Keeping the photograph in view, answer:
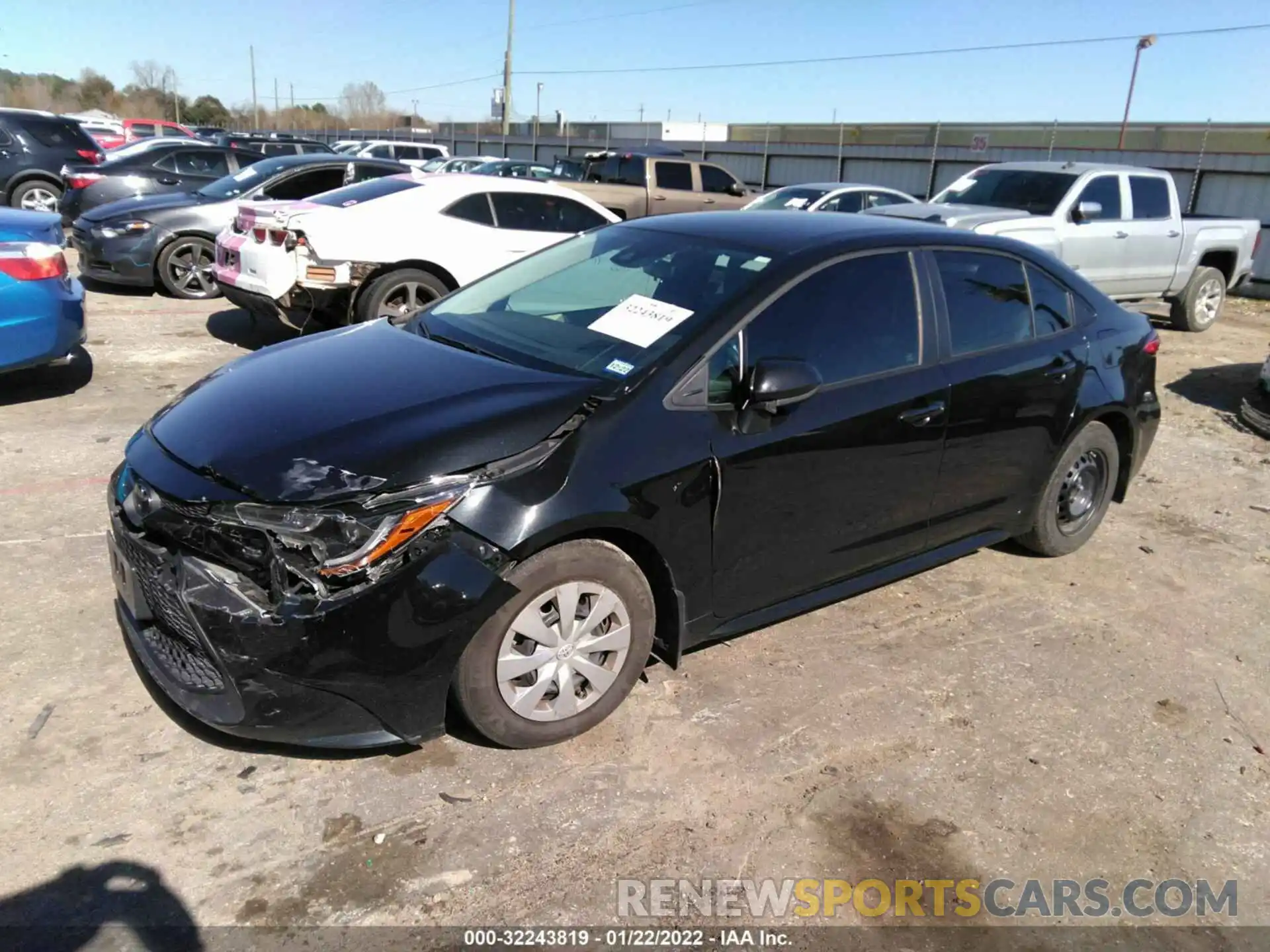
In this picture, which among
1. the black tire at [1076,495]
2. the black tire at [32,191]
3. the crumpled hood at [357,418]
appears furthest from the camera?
the black tire at [32,191]

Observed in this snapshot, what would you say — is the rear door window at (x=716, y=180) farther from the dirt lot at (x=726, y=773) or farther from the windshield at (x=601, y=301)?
the dirt lot at (x=726, y=773)

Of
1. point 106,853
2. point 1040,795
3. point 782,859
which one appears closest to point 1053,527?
point 1040,795

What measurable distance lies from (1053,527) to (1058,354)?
3.05 feet

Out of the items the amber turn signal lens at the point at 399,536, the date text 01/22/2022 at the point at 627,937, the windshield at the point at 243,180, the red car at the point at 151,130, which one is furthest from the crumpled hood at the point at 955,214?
the red car at the point at 151,130

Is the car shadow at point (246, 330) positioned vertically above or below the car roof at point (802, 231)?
below

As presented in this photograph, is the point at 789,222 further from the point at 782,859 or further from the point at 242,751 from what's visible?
the point at 242,751

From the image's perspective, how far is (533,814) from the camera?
2861 millimetres

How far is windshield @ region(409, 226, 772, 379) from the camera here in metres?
3.39

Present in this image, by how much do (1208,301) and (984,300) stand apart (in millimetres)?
9930

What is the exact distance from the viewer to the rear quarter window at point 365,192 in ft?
Answer: 26.1

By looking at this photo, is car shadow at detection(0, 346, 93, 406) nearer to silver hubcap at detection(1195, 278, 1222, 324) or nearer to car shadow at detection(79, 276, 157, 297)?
car shadow at detection(79, 276, 157, 297)

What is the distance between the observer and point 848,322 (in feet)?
12.1

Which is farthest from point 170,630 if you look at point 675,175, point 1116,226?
point 675,175

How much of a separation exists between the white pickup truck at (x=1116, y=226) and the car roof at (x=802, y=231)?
5.55 metres
